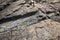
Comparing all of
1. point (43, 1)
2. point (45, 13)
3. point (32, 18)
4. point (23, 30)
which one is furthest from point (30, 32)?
point (43, 1)

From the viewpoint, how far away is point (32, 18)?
161 inches

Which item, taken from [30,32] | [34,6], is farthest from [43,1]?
[30,32]

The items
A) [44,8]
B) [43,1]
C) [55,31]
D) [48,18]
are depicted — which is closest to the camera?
[55,31]

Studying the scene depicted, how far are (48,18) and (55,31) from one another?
570mm

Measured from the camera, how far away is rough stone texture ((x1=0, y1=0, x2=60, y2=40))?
3588 millimetres

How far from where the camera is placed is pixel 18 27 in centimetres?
383

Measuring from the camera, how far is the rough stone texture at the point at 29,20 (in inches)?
141

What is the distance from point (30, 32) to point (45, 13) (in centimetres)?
87

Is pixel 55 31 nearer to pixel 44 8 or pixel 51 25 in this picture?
pixel 51 25

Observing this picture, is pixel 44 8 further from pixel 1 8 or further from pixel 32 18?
pixel 1 8

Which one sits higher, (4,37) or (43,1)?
(43,1)

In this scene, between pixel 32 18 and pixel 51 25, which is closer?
pixel 51 25

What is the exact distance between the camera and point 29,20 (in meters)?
4.04

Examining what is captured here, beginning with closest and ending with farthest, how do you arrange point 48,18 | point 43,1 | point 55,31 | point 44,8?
point 55,31 → point 48,18 → point 44,8 → point 43,1
